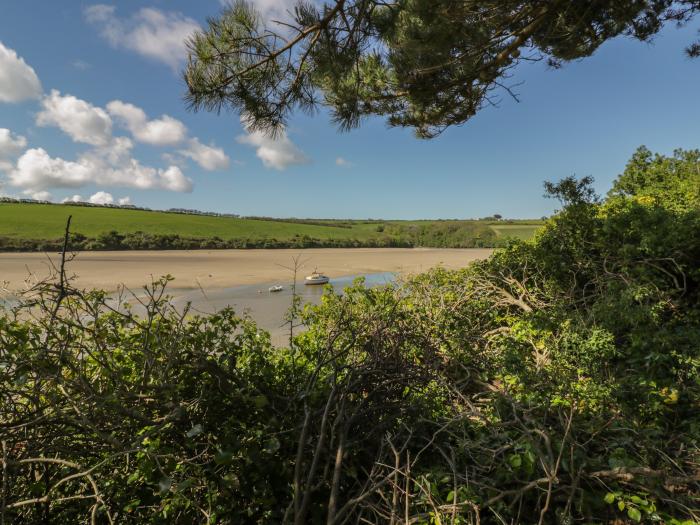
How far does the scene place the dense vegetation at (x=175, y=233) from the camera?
37.3 m

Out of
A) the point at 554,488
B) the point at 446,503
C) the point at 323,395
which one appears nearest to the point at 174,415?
the point at 323,395

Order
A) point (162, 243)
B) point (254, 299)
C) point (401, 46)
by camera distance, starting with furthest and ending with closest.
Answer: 1. point (162, 243)
2. point (254, 299)
3. point (401, 46)

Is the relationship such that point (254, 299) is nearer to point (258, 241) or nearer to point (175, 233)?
point (258, 241)

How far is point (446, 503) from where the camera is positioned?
1.74 meters

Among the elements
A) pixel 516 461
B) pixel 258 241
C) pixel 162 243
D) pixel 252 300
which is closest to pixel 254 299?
pixel 252 300

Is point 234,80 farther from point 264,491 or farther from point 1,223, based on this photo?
point 1,223

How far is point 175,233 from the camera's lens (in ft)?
152

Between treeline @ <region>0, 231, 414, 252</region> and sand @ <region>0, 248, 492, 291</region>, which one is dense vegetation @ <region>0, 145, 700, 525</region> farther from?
treeline @ <region>0, 231, 414, 252</region>

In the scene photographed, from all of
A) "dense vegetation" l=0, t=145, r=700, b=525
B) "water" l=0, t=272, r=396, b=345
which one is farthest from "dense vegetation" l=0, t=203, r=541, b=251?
"dense vegetation" l=0, t=145, r=700, b=525

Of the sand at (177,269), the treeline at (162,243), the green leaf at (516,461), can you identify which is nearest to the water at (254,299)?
the sand at (177,269)

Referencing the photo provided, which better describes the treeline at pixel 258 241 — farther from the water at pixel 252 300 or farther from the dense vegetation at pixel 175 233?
the water at pixel 252 300

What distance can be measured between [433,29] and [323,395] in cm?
479

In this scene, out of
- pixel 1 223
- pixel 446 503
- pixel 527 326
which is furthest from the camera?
pixel 1 223

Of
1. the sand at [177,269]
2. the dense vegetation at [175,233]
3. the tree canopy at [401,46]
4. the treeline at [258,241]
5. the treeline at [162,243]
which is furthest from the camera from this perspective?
the dense vegetation at [175,233]
